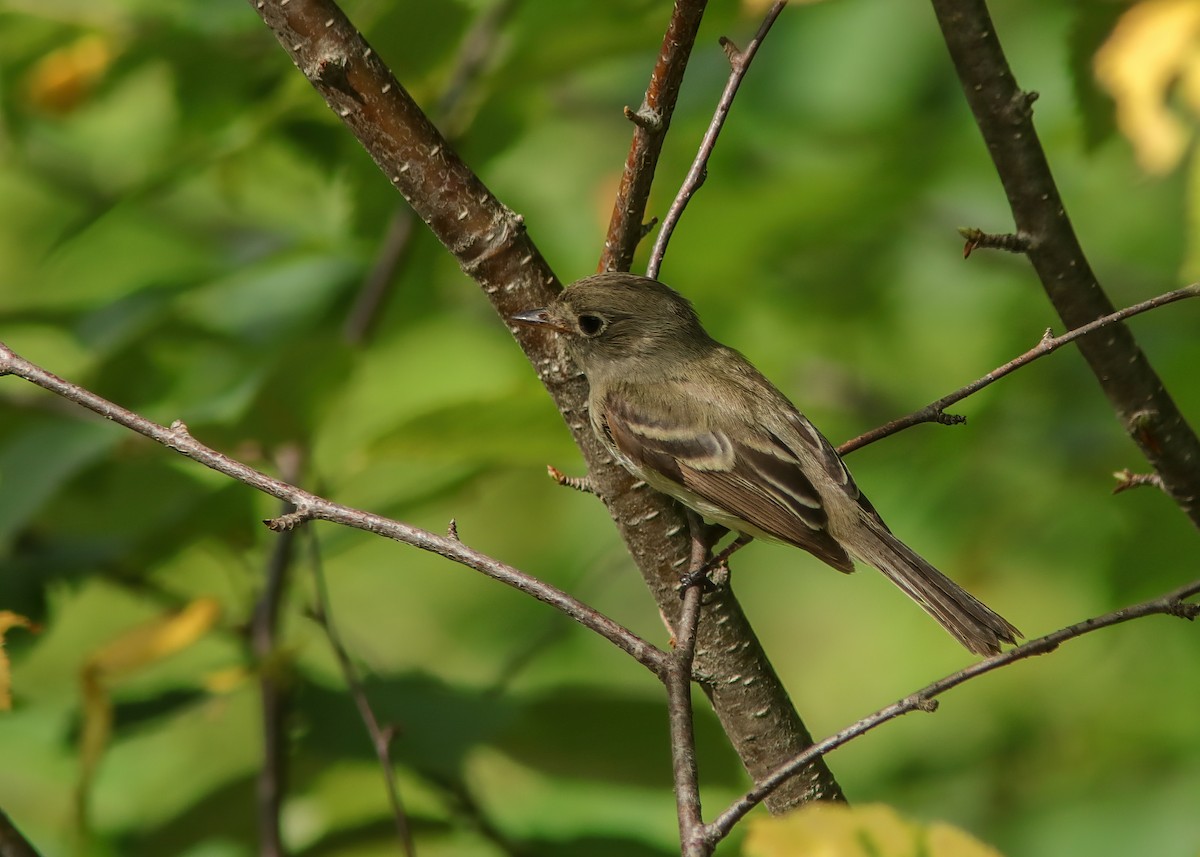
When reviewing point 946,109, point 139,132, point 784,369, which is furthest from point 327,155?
point 946,109

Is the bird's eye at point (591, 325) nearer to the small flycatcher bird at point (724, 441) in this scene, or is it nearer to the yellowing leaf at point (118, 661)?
the small flycatcher bird at point (724, 441)

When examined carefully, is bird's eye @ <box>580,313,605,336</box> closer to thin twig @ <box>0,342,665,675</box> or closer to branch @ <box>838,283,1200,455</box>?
branch @ <box>838,283,1200,455</box>

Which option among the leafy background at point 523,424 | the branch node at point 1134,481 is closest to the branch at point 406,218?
the leafy background at point 523,424

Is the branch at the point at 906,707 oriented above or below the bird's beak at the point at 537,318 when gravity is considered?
below

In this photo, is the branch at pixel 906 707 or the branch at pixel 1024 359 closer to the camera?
the branch at pixel 906 707


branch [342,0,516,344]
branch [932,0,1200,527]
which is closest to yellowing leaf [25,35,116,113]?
branch [342,0,516,344]

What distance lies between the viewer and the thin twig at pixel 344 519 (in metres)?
2.21

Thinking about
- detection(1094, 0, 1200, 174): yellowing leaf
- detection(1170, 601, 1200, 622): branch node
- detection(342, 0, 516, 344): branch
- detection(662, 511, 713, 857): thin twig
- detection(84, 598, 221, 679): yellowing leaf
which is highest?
detection(342, 0, 516, 344): branch

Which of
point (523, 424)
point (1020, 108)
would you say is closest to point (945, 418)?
point (1020, 108)

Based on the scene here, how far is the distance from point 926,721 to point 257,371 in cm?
362

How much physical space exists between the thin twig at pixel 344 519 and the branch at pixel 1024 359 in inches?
34.6

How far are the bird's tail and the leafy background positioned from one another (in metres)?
0.46

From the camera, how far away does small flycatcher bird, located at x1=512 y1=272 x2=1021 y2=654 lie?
12.0 feet

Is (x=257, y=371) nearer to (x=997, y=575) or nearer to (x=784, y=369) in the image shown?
(x=784, y=369)
